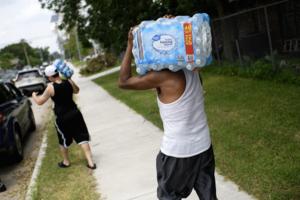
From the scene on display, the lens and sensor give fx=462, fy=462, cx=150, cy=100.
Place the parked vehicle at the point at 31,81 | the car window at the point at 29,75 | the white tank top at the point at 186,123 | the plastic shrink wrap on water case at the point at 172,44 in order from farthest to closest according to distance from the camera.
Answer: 1. the car window at the point at 29,75
2. the parked vehicle at the point at 31,81
3. the white tank top at the point at 186,123
4. the plastic shrink wrap on water case at the point at 172,44

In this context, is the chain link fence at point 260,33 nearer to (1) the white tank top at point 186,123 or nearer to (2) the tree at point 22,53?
(1) the white tank top at point 186,123

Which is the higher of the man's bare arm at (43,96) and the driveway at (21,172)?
the man's bare arm at (43,96)

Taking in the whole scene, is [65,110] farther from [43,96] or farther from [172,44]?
[172,44]

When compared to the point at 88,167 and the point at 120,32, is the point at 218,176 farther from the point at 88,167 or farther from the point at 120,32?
the point at 120,32

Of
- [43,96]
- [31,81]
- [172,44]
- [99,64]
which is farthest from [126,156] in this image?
[99,64]

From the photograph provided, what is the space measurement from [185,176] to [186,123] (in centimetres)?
42

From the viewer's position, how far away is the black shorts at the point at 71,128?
6.68m

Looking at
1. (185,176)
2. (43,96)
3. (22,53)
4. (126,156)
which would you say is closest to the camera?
(185,176)

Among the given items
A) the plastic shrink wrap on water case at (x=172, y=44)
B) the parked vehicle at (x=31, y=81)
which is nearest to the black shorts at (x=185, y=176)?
the plastic shrink wrap on water case at (x=172, y=44)

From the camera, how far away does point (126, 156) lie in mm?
7141

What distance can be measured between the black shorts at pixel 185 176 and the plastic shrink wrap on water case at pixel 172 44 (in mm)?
706

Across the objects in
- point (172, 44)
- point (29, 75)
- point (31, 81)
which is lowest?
point (31, 81)

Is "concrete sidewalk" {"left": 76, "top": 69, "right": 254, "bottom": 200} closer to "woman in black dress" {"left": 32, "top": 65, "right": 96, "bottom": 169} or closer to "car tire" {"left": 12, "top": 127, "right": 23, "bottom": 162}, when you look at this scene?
"woman in black dress" {"left": 32, "top": 65, "right": 96, "bottom": 169}

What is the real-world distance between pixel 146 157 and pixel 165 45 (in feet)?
12.8
